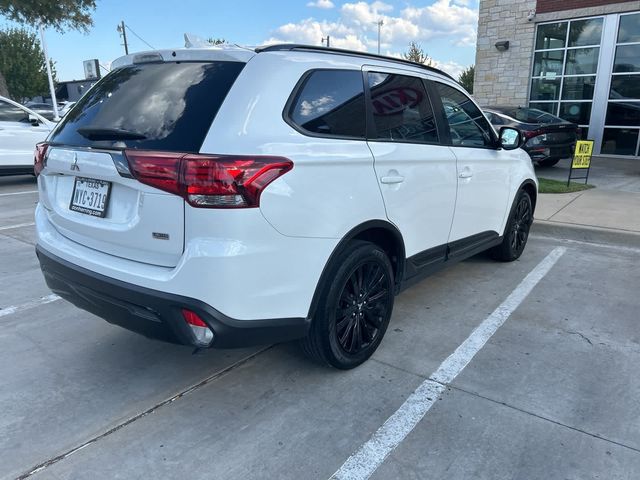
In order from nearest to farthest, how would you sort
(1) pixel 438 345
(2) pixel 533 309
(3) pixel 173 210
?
(3) pixel 173 210 → (1) pixel 438 345 → (2) pixel 533 309

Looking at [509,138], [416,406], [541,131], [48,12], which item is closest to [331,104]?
[416,406]

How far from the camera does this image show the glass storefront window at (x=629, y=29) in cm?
1273

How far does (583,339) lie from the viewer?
3.57 m

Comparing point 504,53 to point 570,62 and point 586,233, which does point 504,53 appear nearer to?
point 570,62

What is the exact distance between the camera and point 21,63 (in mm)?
43938

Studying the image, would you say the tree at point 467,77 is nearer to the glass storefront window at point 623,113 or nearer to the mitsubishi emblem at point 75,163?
the glass storefront window at point 623,113

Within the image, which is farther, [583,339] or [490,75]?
[490,75]

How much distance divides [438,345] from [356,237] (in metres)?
1.10

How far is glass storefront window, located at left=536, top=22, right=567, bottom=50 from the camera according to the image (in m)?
14.0

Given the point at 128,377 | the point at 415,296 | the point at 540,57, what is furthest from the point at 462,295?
the point at 540,57

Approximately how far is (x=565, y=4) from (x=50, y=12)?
19.0 m

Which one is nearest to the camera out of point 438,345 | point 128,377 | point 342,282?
point 342,282

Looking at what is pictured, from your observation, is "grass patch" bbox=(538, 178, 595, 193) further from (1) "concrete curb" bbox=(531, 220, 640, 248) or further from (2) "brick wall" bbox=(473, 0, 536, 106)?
(2) "brick wall" bbox=(473, 0, 536, 106)

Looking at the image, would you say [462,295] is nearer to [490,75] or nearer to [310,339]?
[310,339]
